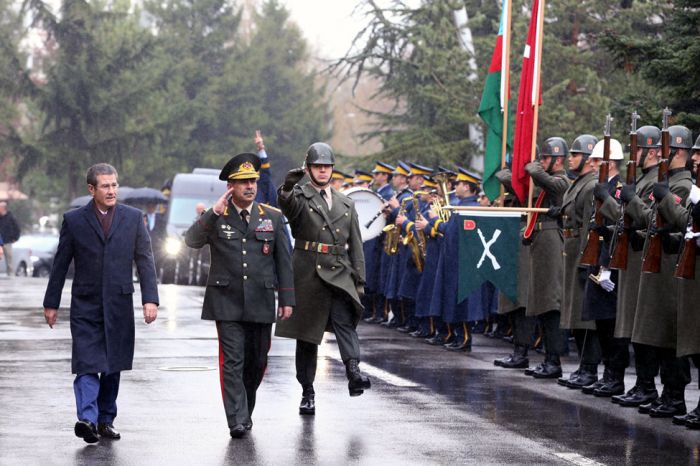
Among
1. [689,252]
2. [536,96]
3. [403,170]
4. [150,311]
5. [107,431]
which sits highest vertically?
[536,96]

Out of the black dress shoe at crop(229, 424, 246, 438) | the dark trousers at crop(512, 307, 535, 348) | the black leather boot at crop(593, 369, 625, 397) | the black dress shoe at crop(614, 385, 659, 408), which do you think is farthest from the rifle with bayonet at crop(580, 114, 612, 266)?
the black dress shoe at crop(229, 424, 246, 438)

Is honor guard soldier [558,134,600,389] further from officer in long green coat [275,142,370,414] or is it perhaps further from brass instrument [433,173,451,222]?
brass instrument [433,173,451,222]

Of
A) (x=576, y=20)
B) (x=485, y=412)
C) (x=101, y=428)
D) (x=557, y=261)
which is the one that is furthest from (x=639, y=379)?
(x=576, y=20)

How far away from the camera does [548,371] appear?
14.2m

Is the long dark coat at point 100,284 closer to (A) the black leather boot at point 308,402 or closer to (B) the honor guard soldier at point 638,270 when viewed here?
(A) the black leather boot at point 308,402

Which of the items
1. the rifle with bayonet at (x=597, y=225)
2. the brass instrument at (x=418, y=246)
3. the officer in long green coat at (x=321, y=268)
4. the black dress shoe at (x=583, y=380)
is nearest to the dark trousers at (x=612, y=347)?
the black dress shoe at (x=583, y=380)

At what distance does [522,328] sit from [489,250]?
87 cm

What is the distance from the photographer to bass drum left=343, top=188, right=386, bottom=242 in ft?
65.3

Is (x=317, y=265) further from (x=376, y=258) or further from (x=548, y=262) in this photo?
(x=376, y=258)

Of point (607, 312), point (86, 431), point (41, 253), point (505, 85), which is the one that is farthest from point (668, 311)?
point (41, 253)

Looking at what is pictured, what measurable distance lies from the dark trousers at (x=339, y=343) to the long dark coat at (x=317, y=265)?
0.06 metres

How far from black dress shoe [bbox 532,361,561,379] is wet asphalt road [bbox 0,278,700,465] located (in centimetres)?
20

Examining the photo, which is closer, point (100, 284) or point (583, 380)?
point (100, 284)

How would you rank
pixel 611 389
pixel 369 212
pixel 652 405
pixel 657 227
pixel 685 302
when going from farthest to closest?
pixel 369 212
pixel 611 389
pixel 652 405
pixel 657 227
pixel 685 302
